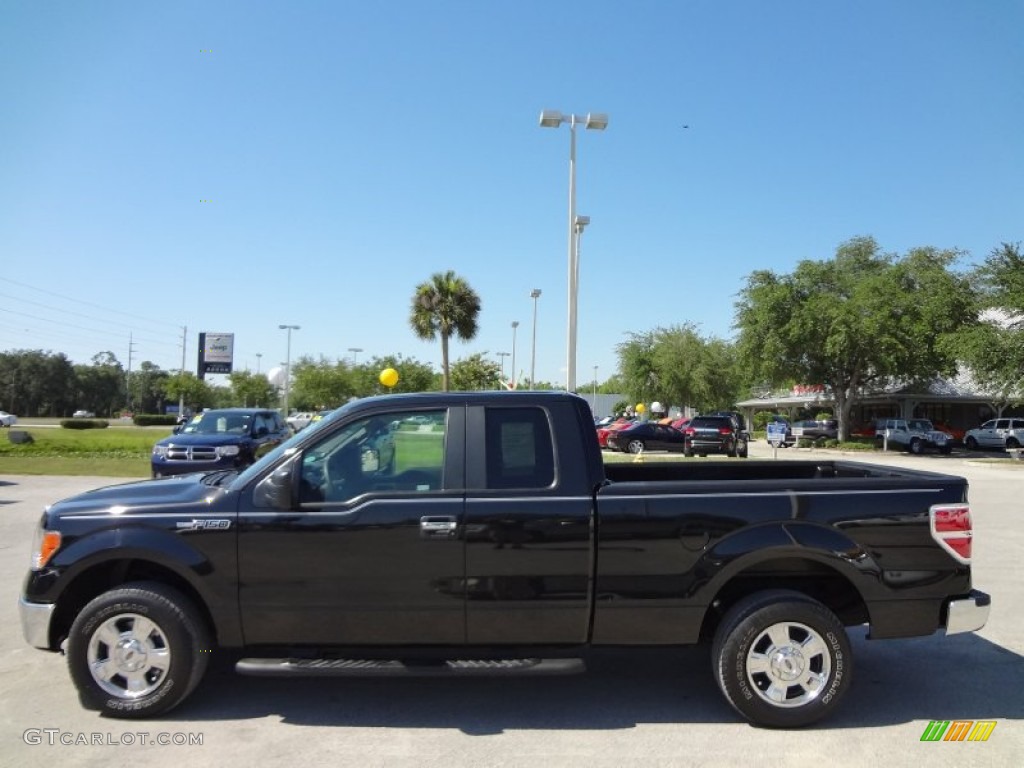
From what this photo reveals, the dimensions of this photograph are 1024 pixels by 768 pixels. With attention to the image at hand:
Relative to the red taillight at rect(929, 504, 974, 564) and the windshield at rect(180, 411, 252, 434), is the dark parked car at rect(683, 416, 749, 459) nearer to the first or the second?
the windshield at rect(180, 411, 252, 434)

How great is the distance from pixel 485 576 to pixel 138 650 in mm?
1998

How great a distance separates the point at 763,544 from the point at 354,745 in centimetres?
247

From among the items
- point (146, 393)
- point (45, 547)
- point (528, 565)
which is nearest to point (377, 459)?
point (528, 565)

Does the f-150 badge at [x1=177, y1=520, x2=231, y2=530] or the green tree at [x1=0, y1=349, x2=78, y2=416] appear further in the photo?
the green tree at [x1=0, y1=349, x2=78, y2=416]

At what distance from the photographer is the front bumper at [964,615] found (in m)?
4.33

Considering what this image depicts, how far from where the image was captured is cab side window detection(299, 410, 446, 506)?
4.38 meters

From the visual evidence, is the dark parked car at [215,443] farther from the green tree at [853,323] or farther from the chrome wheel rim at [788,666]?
the green tree at [853,323]

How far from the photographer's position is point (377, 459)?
4.52 m

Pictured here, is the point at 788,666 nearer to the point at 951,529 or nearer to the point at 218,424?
the point at 951,529

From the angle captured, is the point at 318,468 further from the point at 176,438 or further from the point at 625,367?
the point at 625,367

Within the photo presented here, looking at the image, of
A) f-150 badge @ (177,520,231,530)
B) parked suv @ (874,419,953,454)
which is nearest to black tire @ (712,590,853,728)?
f-150 badge @ (177,520,231,530)

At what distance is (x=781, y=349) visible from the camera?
41.3 m

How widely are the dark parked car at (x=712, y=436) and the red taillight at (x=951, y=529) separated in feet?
81.2

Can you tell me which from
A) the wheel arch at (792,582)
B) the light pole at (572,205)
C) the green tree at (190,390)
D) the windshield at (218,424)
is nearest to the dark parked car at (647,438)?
the light pole at (572,205)
